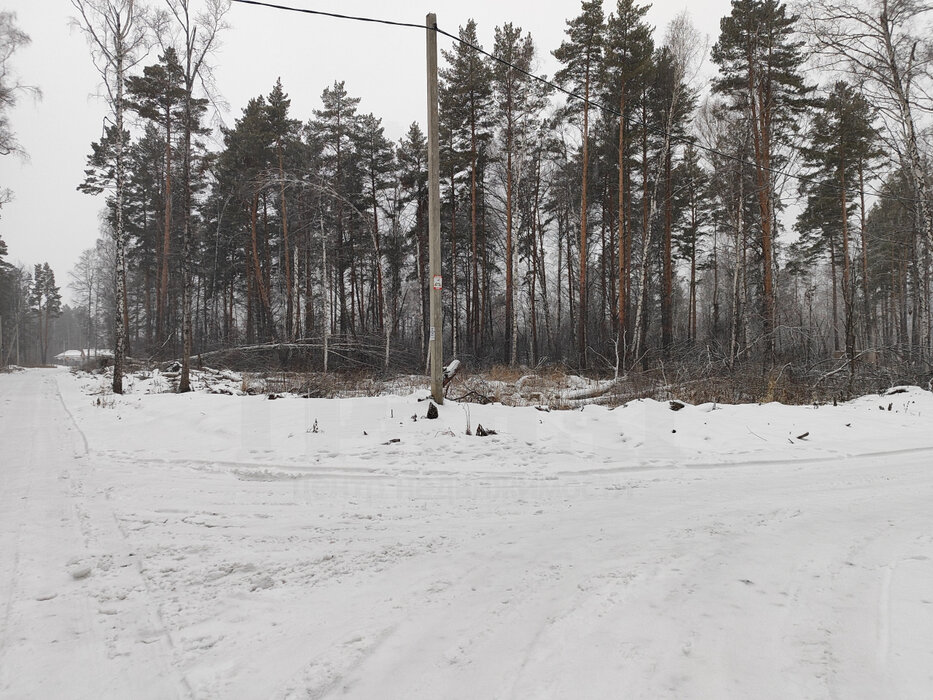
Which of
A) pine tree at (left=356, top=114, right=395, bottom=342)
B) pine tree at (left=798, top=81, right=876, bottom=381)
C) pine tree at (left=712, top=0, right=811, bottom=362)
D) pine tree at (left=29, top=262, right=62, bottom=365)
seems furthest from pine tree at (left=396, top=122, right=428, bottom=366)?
pine tree at (left=29, top=262, right=62, bottom=365)

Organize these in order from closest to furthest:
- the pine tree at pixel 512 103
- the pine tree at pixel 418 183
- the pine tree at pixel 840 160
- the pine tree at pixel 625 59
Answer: the pine tree at pixel 840 160 → the pine tree at pixel 625 59 → the pine tree at pixel 512 103 → the pine tree at pixel 418 183

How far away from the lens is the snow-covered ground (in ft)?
5.45

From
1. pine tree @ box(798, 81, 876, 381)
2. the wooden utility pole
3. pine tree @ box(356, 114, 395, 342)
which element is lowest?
the wooden utility pole

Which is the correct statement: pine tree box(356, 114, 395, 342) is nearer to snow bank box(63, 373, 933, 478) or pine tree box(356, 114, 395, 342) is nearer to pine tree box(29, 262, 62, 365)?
snow bank box(63, 373, 933, 478)

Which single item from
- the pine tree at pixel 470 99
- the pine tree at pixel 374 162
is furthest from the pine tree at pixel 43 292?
the pine tree at pixel 470 99

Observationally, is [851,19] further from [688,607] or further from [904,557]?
[688,607]

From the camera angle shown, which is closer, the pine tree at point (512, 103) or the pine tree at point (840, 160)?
the pine tree at point (840, 160)

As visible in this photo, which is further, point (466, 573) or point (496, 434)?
point (496, 434)

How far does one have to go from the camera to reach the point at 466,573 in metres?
2.49

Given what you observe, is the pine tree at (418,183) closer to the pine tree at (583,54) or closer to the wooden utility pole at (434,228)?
the pine tree at (583,54)

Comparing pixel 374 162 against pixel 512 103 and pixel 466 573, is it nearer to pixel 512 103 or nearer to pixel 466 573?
pixel 512 103

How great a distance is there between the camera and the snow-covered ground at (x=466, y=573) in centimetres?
166

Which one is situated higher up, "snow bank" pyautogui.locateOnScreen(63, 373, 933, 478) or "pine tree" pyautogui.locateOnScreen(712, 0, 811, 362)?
"pine tree" pyautogui.locateOnScreen(712, 0, 811, 362)

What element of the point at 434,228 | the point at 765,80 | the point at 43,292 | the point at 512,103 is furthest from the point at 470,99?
the point at 43,292
